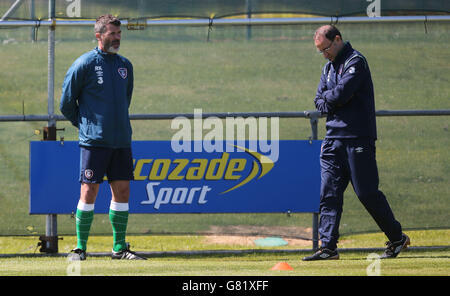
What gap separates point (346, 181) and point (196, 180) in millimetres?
2006

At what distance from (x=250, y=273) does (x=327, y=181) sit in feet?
4.42

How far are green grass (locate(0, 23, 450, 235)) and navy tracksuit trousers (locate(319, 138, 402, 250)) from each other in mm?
2065

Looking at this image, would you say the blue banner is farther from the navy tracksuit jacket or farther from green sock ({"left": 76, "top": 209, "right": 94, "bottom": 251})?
the navy tracksuit jacket

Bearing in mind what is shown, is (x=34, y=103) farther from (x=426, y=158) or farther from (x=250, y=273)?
(x=250, y=273)

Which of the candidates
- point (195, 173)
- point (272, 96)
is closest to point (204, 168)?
point (195, 173)

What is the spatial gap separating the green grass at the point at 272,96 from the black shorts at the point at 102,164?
6.11 ft

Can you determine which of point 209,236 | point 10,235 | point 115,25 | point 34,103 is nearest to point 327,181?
point 115,25

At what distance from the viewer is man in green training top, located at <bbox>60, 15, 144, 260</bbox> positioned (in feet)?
21.0

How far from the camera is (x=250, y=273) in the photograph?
558cm

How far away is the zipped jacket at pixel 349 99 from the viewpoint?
634 cm

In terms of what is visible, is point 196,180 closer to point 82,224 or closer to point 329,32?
point 82,224

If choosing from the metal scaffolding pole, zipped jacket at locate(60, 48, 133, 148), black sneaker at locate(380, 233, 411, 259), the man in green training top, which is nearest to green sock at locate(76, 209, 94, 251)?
the man in green training top

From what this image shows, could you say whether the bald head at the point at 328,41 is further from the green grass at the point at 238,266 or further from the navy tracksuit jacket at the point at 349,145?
the green grass at the point at 238,266

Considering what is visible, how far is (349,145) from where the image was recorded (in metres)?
6.44
